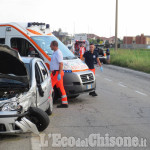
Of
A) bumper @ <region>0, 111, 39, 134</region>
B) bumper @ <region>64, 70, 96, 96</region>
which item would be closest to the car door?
bumper @ <region>0, 111, 39, 134</region>

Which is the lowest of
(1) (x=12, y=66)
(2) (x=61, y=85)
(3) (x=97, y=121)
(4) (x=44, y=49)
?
(3) (x=97, y=121)

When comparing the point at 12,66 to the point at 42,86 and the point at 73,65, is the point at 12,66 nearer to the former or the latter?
the point at 42,86

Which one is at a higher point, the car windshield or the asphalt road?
the car windshield

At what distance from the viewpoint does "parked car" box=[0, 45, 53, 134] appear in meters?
6.67

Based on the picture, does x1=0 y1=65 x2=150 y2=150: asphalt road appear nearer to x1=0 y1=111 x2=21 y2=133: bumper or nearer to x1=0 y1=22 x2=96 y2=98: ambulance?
x1=0 y1=111 x2=21 y2=133: bumper

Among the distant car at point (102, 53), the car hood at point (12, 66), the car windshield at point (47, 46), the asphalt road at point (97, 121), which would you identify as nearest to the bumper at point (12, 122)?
the asphalt road at point (97, 121)

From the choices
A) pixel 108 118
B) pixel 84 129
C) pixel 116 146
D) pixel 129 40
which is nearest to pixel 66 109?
pixel 108 118

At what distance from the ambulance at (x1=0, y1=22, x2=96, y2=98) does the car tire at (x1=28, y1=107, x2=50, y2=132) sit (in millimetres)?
3844

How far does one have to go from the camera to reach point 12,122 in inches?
261

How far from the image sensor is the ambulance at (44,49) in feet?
37.0

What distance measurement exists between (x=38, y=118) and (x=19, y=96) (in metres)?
0.66

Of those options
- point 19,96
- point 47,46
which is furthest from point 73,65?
point 19,96

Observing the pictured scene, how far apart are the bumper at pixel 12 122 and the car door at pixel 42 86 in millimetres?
959

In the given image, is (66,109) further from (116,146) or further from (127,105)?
(116,146)
